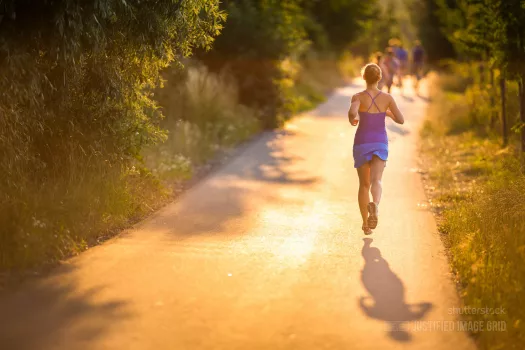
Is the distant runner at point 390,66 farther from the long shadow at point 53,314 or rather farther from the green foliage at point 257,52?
the long shadow at point 53,314

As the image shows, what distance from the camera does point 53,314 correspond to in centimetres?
618

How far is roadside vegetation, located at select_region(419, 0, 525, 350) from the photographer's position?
6477 mm

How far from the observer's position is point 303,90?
32.8 m

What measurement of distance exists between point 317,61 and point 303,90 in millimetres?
9802

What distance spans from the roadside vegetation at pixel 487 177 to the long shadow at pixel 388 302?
0.45m

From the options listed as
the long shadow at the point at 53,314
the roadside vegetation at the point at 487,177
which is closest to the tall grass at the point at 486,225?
the roadside vegetation at the point at 487,177

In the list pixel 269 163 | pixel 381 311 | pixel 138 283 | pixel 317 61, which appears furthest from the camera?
pixel 317 61

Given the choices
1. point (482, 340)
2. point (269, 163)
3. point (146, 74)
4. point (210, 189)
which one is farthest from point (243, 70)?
point (482, 340)

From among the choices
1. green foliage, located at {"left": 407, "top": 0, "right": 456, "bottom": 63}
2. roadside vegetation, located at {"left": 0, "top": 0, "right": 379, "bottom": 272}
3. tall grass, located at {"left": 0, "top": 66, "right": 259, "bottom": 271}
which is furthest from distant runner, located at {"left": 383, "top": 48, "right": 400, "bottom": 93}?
green foliage, located at {"left": 407, "top": 0, "right": 456, "bottom": 63}

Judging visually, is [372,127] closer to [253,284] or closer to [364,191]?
[364,191]

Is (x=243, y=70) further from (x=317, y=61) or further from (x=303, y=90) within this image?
(x=317, y=61)

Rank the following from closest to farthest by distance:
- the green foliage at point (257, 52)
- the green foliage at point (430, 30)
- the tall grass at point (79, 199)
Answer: the tall grass at point (79, 199)
the green foliage at point (257, 52)
the green foliage at point (430, 30)

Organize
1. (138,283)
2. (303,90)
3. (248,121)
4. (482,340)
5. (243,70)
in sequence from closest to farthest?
(482,340) < (138,283) < (248,121) < (243,70) < (303,90)

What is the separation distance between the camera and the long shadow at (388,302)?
6180mm
